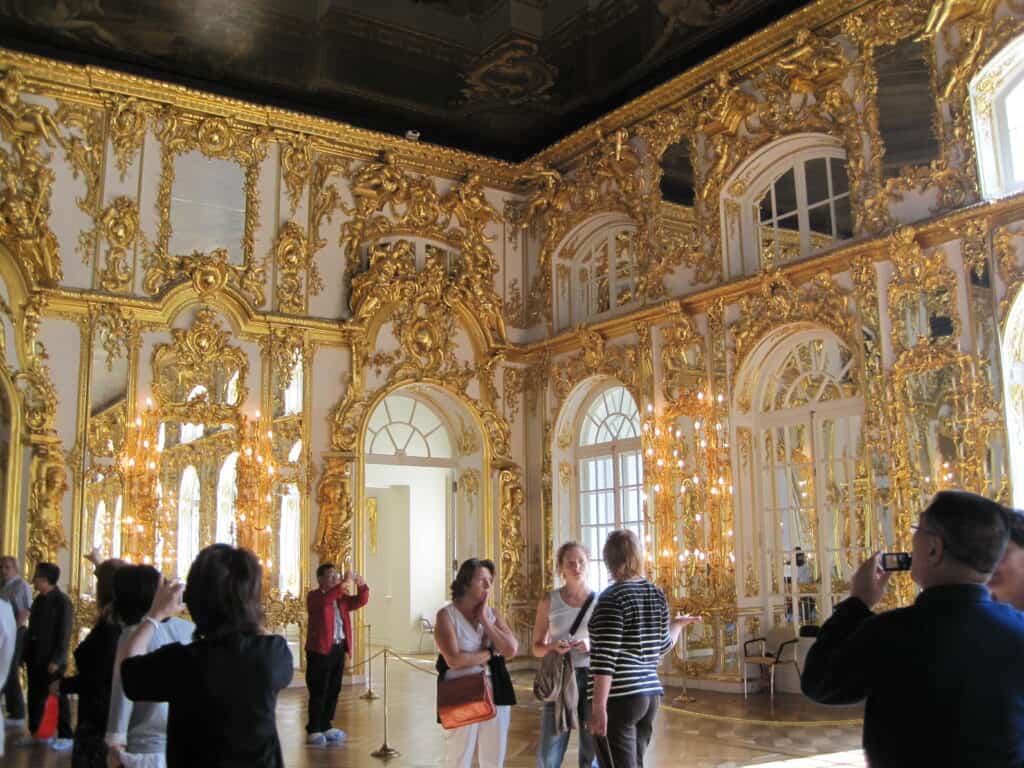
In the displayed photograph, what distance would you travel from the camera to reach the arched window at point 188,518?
1226cm

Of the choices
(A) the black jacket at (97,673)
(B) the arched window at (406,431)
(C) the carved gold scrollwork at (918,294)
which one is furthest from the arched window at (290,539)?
(A) the black jacket at (97,673)

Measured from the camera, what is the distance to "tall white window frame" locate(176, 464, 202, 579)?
40.2ft

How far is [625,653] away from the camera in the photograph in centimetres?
466

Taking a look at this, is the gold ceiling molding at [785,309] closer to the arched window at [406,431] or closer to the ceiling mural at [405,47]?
the ceiling mural at [405,47]

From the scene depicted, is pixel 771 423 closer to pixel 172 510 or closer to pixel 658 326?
pixel 658 326

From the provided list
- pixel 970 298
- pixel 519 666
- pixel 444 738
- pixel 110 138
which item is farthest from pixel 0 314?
pixel 970 298

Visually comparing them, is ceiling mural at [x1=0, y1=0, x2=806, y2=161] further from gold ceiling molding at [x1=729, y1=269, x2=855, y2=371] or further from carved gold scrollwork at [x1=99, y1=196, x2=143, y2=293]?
gold ceiling molding at [x1=729, y1=269, x2=855, y2=371]

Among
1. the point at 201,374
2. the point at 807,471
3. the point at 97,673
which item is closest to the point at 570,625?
the point at 97,673

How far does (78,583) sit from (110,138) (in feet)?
17.8

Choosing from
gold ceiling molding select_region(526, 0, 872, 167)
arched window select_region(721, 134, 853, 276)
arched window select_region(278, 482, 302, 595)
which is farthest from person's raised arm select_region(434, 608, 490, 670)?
gold ceiling molding select_region(526, 0, 872, 167)

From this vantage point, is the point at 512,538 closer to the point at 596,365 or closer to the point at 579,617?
the point at 596,365

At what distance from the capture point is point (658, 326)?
1302 cm

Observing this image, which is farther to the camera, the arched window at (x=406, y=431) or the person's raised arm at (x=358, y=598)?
the arched window at (x=406, y=431)

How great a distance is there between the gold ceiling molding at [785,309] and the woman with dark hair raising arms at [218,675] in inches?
349
